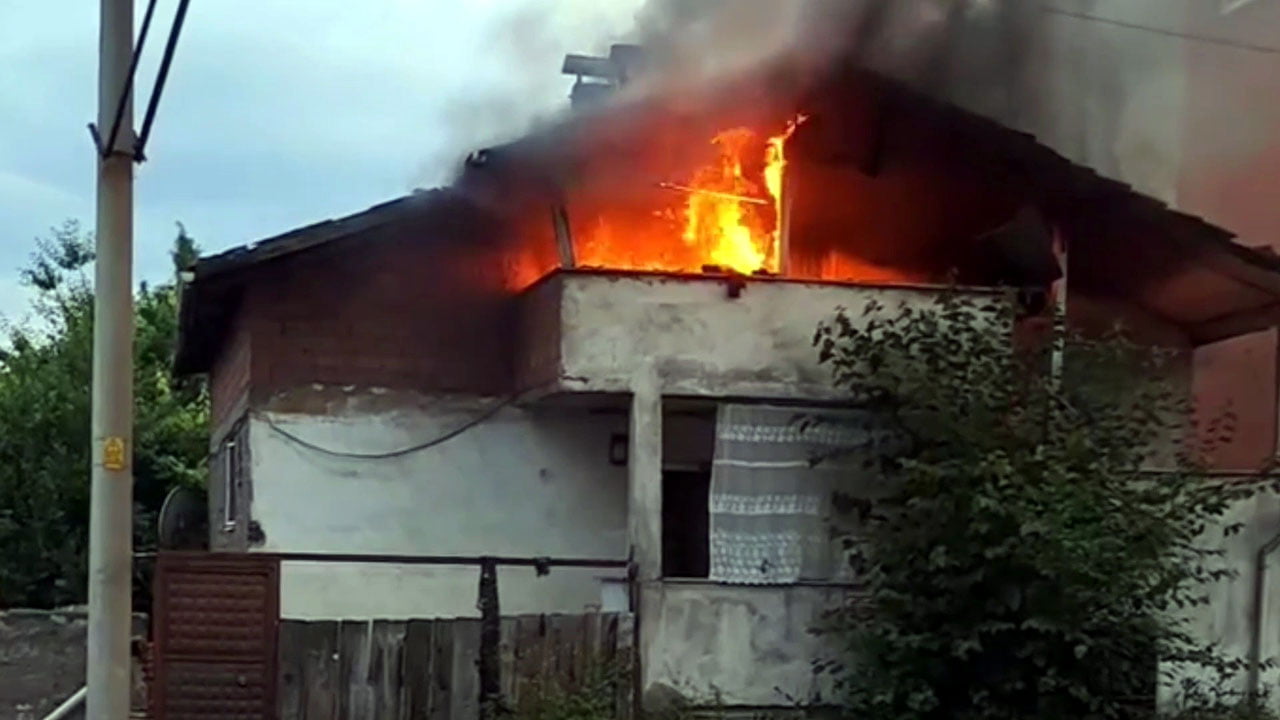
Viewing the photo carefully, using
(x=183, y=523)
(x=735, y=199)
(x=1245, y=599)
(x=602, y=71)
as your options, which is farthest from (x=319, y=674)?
(x=183, y=523)

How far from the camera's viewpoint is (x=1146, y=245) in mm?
12602

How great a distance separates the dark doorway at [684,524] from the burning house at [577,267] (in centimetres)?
2

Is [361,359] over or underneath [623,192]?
underneath

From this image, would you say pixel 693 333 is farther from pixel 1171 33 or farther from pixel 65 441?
pixel 65 441

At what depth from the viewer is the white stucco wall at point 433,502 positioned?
1202 cm

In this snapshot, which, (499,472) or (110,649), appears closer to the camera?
(110,649)

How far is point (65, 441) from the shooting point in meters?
22.4

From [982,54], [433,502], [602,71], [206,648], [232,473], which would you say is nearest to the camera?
[206,648]

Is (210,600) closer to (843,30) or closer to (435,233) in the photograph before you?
(435,233)

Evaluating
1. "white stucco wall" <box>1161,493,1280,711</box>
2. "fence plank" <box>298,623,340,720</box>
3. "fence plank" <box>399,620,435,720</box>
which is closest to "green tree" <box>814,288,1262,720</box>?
"white stucco wall" <box>1161,493,1280,711</box>

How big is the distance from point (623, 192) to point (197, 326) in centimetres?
463

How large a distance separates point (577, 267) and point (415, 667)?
10.6 feet

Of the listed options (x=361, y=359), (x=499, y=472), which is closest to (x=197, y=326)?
→ (x=361, y=359)

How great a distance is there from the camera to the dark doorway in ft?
42.5
